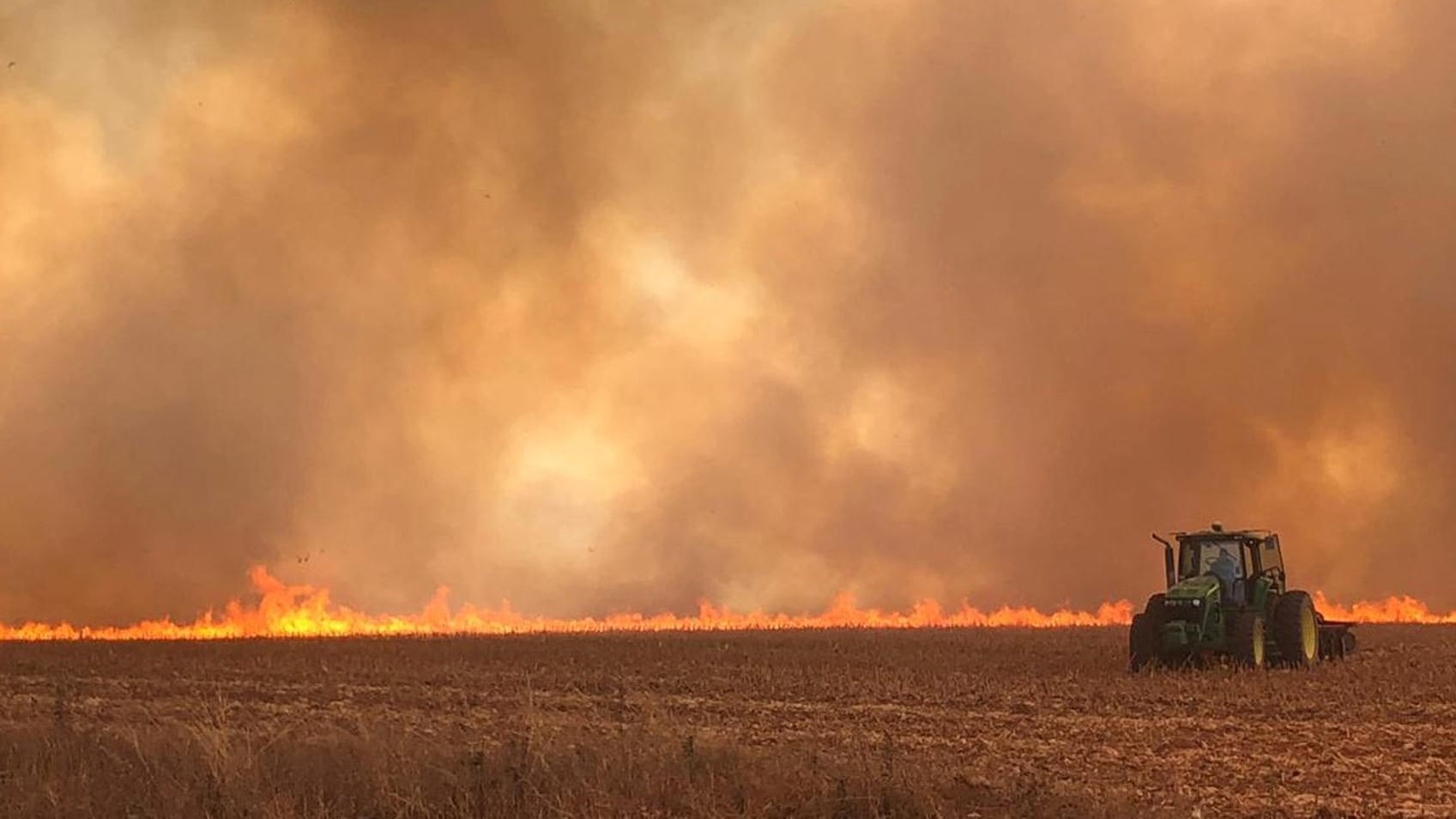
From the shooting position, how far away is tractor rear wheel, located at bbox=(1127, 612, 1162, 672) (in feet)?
80.7

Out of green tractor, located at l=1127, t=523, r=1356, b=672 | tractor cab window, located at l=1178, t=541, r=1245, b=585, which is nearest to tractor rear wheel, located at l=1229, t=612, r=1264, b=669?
green tractor, located at l=1127, t=523, r=1356, b=672

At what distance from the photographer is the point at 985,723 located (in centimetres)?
1834

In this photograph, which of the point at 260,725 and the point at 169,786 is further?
the point at 260,725

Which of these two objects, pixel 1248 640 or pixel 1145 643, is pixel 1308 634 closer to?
pixel 1248 640

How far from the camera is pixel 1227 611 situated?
25.4 meters

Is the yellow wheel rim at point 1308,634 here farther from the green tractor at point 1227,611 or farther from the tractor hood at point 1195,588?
the tractor hood at point 1195,588

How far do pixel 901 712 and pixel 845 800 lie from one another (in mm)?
9371

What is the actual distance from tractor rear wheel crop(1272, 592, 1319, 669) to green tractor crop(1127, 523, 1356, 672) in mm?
16

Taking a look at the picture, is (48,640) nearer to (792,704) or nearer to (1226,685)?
(792,704)

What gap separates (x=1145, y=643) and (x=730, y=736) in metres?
11.3

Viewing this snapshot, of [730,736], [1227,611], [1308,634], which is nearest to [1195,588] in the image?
[1227,611]

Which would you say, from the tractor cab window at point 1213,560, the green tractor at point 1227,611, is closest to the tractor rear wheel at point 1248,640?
the green tractor at point 1227,611

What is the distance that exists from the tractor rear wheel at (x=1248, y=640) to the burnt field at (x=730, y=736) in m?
0.63

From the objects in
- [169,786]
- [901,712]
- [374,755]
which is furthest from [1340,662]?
[169,786]
